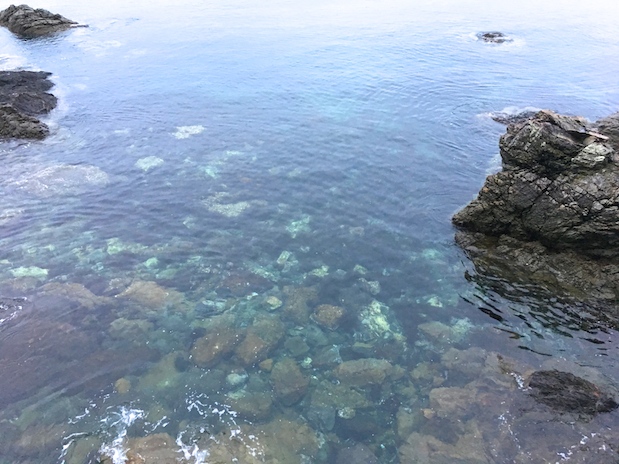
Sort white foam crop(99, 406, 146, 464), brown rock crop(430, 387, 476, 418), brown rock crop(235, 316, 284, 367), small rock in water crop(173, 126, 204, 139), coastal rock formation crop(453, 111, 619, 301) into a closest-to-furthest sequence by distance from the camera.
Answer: white foam crop(99, 406, 146, 464), brown rock crop(430, 387, 476, 418), brown rock crop(235, 316, 284, 367), coastal rock formation crop(453, 111, 619, 301), small rock in water crop(173, 126, 204, 139)

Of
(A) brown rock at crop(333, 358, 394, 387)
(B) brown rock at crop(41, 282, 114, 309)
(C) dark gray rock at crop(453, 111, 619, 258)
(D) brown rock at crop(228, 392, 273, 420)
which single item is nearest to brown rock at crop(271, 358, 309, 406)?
(D) brown rock at crop(228, 392, 273, 420)

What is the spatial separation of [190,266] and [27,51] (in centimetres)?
5915

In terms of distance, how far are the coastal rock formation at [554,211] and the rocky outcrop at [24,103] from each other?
40288 mm

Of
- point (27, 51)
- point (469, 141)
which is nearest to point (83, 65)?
point (27, 51)

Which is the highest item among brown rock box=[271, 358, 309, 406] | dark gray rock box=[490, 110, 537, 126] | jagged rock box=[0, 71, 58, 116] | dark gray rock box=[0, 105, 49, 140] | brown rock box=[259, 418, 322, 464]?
jagged rock box=[0, 71, 58, 116]

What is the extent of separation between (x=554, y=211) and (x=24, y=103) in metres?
50.1

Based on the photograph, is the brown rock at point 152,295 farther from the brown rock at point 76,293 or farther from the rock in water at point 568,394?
the rock in water at point 568,394

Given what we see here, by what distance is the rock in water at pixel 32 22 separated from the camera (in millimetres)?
71188

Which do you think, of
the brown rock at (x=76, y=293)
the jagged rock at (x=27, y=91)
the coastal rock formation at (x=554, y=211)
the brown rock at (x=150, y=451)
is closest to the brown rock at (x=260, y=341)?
the brown rock at (x=150, y=451)

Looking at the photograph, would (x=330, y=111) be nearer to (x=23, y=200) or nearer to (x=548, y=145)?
(x=548, y=145)

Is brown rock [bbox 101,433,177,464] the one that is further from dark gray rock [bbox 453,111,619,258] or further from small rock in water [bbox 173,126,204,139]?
small rock in water [bbox 173,126,204,139]

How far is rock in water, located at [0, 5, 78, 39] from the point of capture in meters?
71.2

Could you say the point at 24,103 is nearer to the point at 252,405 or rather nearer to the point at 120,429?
the point at 120,429

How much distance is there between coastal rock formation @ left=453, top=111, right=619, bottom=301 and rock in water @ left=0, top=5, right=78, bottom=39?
259 feet
